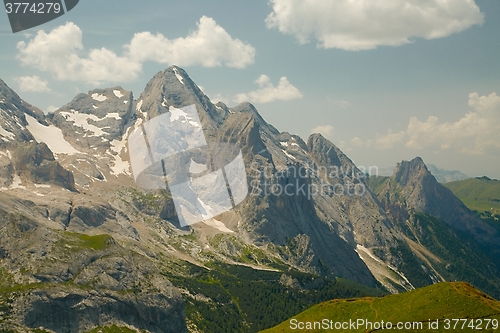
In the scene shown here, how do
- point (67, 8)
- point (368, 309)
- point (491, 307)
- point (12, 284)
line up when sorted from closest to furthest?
point (67, 8), point (491, 307), point (368, 309), point (12, 284)

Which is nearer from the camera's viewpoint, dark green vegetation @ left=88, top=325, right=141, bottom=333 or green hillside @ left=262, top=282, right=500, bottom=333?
green hillside @ left=262, top=282, right=500, bottom=333

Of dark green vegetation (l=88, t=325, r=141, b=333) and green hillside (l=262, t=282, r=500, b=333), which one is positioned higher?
green hillside (l=262, t=282, r=500, b=333)

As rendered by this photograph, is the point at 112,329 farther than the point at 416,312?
Yes

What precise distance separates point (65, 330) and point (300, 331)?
106 meters

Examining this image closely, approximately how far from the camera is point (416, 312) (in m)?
107

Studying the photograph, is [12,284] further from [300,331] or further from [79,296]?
[300,331]

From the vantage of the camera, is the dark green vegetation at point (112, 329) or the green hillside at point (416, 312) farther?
the dark green vegetation at point (112, 329)

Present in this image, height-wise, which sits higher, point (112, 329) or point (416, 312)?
point (416, 312)

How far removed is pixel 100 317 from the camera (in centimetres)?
19425

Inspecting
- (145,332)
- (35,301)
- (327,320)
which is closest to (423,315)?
(327,320)

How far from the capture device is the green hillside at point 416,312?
98.8 metres

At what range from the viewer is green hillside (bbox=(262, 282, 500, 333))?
9875 centimetres

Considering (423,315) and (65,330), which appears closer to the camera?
(423,315)

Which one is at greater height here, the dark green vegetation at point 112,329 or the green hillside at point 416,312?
the green hillside at point 416,312
